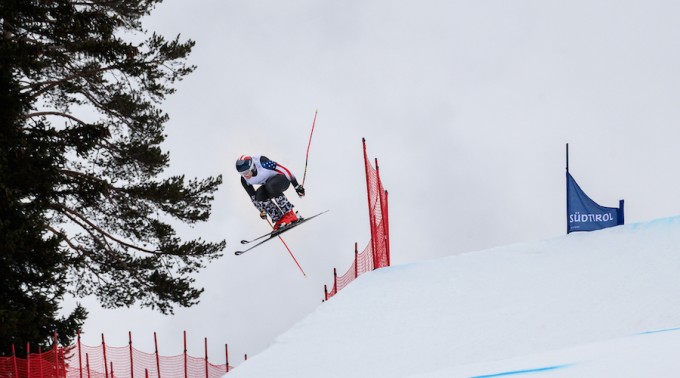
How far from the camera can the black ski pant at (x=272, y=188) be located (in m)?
13.4

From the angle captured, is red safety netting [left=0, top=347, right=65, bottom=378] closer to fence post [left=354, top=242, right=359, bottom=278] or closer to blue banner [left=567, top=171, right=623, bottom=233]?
fence post [left=354, top=242, right=359, bottom=278]

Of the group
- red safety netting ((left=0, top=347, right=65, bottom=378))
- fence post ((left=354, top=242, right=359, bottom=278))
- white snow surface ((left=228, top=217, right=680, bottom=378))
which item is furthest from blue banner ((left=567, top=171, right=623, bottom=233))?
red safety netting ((left=0, top=347, right=65, bottom=378))

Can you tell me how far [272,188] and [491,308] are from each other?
3.62 meters

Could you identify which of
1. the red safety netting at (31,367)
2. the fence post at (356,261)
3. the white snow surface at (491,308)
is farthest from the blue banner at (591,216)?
the red safety netting at (31,367)

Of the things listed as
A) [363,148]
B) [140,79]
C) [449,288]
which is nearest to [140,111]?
[140,79]

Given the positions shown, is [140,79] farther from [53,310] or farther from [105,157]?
[53,310]

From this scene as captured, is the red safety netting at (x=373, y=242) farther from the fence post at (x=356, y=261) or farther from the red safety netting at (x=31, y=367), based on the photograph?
the red safety netting at (x=31, y=367)

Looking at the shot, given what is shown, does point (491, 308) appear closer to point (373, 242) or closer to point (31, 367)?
point (373, 242)

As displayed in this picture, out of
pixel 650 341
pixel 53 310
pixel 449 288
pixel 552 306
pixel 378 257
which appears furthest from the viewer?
pixel 53 310

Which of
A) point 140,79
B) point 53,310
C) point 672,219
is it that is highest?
point 140,79

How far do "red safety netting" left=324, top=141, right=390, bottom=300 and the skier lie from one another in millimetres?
1883

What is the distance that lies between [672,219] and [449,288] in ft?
15.6

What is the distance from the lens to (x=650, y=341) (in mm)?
4996

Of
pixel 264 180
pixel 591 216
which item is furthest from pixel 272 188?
A: pixel 591 216
